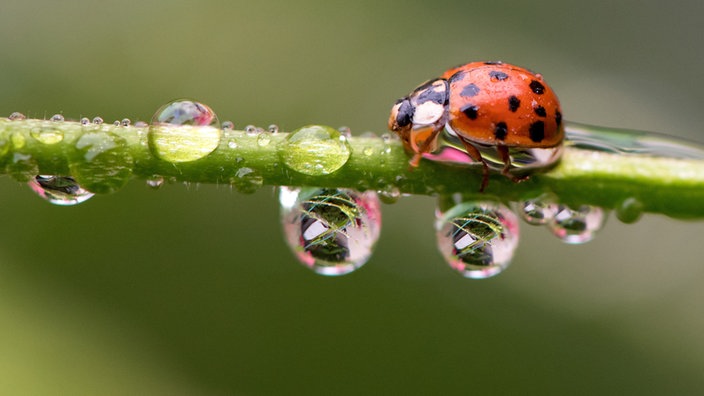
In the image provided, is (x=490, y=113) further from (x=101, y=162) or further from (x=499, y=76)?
(x=101, y=162)

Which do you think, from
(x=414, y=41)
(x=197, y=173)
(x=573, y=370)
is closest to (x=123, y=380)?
(x=197, y=173)

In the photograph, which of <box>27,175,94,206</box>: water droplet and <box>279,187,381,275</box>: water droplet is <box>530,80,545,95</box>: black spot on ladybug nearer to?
<box>279,187,381,275</box>: water droplet

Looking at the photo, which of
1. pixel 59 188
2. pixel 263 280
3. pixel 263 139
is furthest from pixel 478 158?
pixel 263 280

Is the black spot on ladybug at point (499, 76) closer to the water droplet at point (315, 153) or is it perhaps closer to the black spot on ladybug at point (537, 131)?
the black spot on ladybug at point (537, 131)

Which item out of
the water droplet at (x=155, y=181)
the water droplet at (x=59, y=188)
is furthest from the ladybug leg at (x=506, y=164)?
the water droplet at (x=59, y=188)

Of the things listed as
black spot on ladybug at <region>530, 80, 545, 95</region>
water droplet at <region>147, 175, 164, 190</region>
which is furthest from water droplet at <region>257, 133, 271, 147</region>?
black spot on ladybug at <region>530, 80, 545, 95</region>
